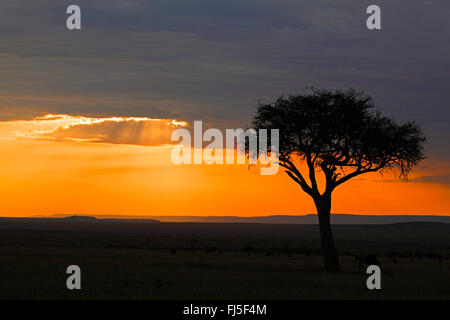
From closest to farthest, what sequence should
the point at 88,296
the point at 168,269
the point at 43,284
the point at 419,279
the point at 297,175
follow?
1. the point at 88,296
2. the point at 43,284
3. the point at 419,279
4. the point at 168,269
5. the point at 297,175

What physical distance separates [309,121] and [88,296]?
23.4 meters

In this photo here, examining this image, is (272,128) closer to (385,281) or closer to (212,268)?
(212,268)

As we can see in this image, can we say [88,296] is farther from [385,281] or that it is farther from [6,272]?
[385,281]

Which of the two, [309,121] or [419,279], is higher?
[309,121]
